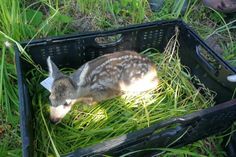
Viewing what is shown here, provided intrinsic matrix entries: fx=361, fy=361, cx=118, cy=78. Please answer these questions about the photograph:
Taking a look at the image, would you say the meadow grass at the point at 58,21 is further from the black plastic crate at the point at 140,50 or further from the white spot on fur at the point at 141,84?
the white spot on fur at the point at 141,84

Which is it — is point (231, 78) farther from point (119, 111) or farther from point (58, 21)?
point (58, 21)

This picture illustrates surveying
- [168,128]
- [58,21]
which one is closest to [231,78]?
[168,128]

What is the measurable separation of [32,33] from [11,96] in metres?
0.48

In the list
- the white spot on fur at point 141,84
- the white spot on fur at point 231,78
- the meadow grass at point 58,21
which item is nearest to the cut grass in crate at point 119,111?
the white spot on fur at point 141,84

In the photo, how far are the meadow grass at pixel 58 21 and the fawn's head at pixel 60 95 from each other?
0.33 metres

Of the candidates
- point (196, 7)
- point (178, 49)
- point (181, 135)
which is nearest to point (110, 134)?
point (181, 135)

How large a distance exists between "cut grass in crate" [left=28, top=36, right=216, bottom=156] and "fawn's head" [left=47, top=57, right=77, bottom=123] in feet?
0.37

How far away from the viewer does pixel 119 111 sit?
2.38m

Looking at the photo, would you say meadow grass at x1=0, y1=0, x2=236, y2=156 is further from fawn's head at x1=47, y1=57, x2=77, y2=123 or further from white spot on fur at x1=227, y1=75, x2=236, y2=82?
white spot on fur at x1=227, y1=75, x2=236, y2=82

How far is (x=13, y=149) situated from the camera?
2227mm

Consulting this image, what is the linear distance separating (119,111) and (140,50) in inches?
21.8

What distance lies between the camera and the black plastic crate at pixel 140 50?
181 centimetres

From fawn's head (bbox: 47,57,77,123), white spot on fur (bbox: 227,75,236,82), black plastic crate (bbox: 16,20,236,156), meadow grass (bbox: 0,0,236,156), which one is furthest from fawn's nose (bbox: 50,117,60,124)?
white spot on fur (bbox: 227,75,236,82)

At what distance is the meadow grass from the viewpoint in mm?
2336
